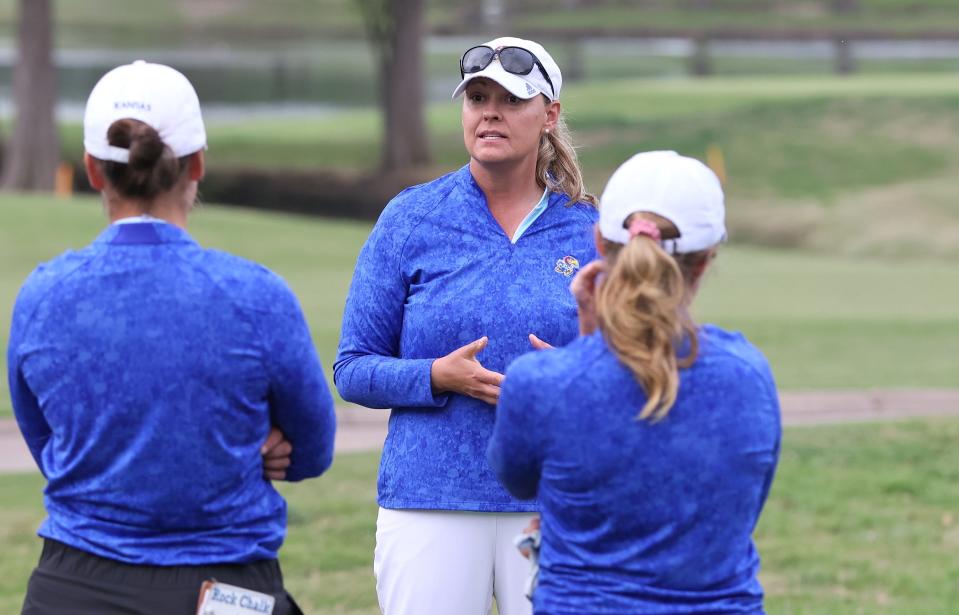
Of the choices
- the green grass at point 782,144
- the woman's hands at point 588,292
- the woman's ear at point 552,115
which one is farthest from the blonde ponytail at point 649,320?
the green grass at point 782,144

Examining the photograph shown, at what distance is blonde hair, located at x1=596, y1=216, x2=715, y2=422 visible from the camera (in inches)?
114

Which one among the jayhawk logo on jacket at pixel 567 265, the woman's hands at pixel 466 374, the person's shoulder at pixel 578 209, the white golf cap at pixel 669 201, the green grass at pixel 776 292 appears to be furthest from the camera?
the green grass at pixel 776 292

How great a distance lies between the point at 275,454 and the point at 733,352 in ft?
3.21

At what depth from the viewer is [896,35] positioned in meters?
59.7

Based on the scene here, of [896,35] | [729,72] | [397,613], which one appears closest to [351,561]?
[397,613]

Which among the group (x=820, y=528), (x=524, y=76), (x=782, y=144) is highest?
(x=524, y=76)

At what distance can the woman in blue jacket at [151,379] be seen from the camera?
10.1 ft

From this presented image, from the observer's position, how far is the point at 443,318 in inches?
155

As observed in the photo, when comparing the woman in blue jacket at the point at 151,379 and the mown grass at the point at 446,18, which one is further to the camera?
the mown grass at the point at 446,18

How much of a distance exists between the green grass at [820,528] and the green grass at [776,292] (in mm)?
2031

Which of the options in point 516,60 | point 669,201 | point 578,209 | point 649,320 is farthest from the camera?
point 578,209

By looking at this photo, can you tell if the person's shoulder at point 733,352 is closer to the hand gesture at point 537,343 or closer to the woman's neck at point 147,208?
the hand gesture at point 537,343

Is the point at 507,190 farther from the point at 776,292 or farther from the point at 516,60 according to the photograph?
the point at 776,292

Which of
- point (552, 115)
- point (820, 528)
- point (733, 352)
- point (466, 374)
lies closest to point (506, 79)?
point (552, 115)
